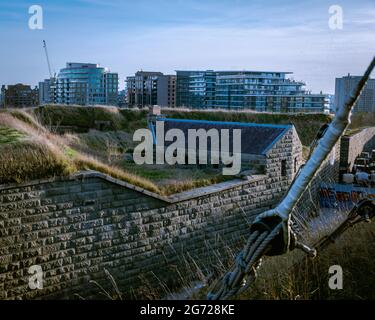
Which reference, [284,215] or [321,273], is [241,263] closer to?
[284,215]

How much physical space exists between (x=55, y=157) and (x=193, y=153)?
689 cm

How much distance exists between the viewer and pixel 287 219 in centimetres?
245

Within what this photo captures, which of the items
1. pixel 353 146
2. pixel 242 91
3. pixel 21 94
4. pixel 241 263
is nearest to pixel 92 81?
pixel 242 91

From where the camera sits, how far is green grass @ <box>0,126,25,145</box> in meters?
7.55

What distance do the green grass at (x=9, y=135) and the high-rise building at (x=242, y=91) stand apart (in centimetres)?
5329

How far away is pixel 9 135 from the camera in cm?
790

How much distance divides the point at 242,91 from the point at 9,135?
5882 cm

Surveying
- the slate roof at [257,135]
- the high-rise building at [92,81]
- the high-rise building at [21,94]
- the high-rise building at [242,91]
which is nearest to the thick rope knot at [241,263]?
the slate roof at [257,135]

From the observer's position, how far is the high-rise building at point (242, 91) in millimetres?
61322

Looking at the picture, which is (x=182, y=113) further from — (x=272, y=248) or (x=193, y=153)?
(x=272, y=248)

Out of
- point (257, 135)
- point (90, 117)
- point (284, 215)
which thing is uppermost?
point (90, 117)

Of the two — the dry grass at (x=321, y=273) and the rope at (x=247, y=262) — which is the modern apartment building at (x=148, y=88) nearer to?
the dry grass at (x=321, y=273)
